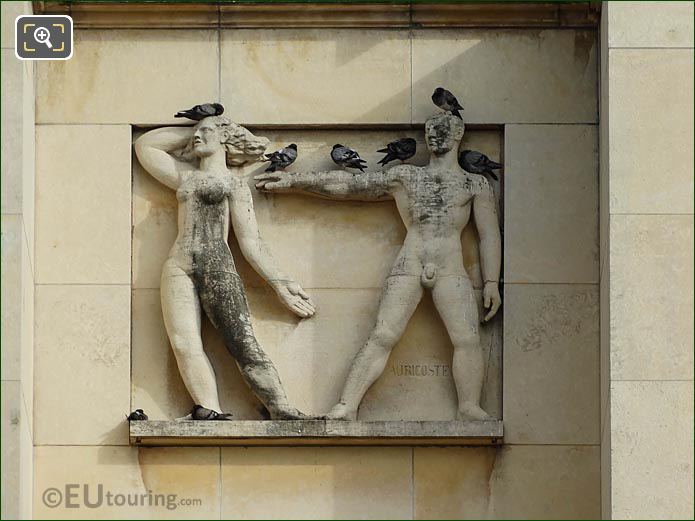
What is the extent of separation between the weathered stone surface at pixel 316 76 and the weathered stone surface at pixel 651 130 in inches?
68.5

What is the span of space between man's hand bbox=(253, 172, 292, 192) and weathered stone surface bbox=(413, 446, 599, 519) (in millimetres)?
2003

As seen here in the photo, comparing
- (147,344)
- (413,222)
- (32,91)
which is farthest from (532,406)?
(32,91)

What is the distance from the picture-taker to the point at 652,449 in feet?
48.6

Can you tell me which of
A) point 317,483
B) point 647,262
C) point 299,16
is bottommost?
point 317,483

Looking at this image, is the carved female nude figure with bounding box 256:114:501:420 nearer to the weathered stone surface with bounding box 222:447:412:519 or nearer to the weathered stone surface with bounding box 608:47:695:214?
the weathered stone surface with bounding box 222:447:412:519

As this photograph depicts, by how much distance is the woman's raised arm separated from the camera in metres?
16.3

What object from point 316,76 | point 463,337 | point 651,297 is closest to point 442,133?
point 316,76

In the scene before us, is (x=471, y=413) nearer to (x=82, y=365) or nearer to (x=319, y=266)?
(x=319, y=266)

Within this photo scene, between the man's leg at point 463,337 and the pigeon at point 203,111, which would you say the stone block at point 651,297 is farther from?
the pigeon at point 203,111

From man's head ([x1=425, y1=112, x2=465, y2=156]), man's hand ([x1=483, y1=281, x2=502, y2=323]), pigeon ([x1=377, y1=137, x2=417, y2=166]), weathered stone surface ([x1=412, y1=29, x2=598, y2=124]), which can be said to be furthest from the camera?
weathered stone surface ([x1=412, y1=29, x2=598, y2=124])

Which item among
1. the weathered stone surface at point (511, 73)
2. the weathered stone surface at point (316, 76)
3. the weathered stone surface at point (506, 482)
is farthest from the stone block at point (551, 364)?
the weathered stone surface at point (316, 76)

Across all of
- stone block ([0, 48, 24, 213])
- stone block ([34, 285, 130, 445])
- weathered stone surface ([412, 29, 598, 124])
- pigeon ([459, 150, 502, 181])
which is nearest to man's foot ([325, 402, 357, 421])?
stone block ([34, 285, 130, 445])

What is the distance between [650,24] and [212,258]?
3.29 metres

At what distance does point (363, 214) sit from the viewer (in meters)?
16.4
